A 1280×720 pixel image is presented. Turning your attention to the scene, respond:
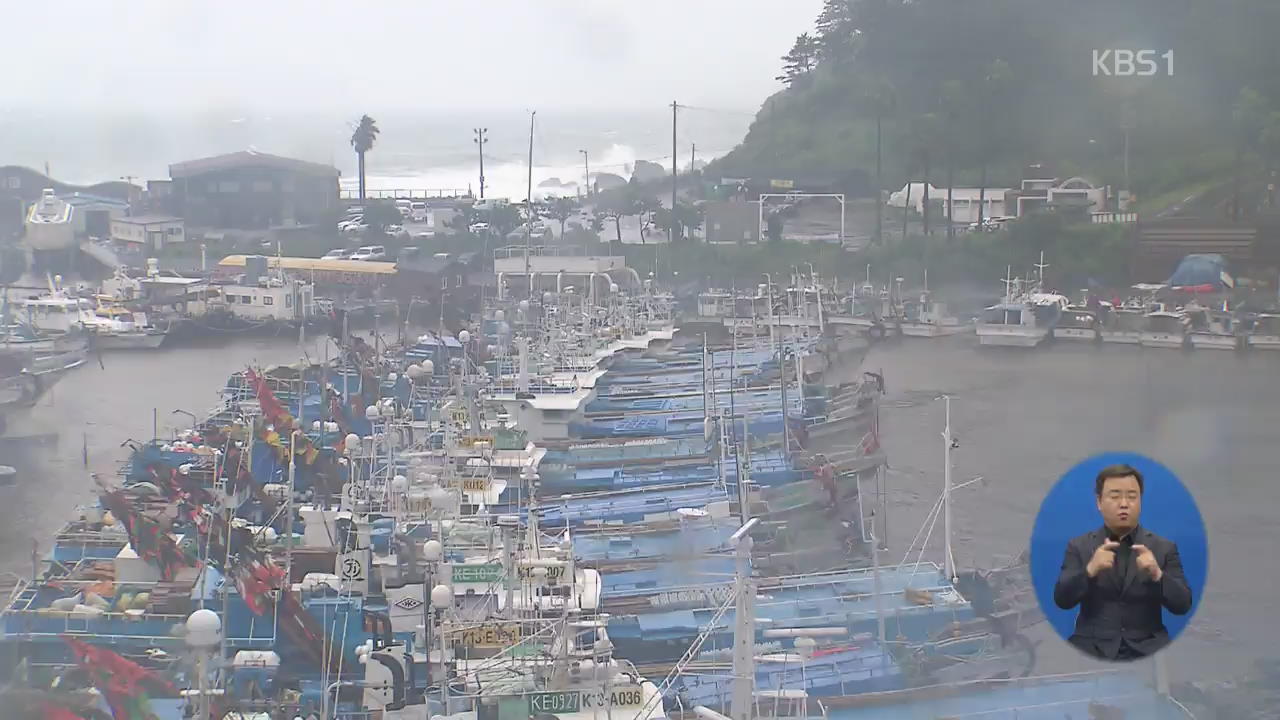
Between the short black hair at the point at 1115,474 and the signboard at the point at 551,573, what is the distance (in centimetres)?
188

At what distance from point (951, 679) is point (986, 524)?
6.58ft

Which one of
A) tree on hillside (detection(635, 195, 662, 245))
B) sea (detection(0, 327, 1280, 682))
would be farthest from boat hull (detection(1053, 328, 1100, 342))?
tree on hillside (detection(635, 195, 662, 245))

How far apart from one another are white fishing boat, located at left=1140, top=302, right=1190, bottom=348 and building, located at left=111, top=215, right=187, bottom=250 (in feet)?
21.5

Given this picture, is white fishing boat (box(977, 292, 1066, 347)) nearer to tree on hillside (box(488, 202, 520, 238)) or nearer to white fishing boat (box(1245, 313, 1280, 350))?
white fishing boat (box(1245, 313, 1280, 350))

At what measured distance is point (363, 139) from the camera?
36.4 feet

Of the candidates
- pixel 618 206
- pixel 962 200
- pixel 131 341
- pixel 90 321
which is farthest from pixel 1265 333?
pixel 90 321

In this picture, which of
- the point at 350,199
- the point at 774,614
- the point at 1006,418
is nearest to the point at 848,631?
the point at 774,614

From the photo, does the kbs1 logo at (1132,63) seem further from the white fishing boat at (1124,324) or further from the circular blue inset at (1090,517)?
the circular blue inset at (1090,517)

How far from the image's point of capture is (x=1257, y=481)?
606 cm

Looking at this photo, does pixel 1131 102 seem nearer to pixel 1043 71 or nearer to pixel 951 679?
pixel 1043 71

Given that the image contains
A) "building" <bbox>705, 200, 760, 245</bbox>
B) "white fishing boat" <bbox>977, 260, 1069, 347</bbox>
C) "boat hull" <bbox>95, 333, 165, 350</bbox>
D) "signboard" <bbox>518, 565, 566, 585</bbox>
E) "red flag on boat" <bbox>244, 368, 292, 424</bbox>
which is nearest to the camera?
"signboard" <bbox>518, 565, 566, 585</bbox>

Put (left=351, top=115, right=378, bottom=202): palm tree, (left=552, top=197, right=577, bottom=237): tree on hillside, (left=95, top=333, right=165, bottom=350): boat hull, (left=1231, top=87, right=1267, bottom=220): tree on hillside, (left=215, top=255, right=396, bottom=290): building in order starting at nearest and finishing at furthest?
(left=1231, top=87, right=1267, bottom=220): tree on hillside < (left=95, top=333, right=165, bottom=350): boat hull < (left=215, top=255, right=396, bottom=290): building < (left=351, top=115, right=378, bottom=202): palm tree < (left=552, top=197, right=577, bottom=237): tree on hillside

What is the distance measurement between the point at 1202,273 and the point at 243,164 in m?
6.03

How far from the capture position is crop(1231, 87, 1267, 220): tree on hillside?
8.06 meters
